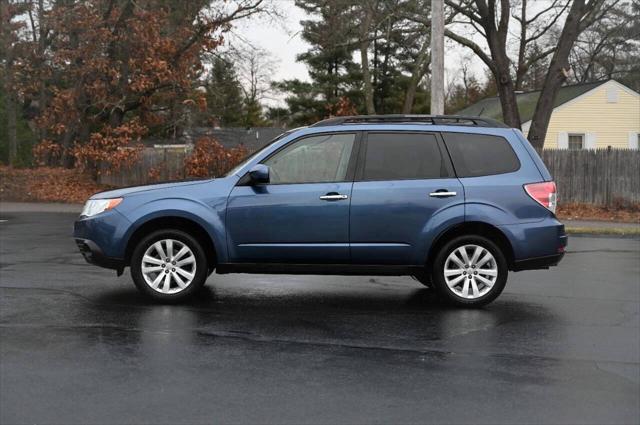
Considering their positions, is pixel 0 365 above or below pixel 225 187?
below

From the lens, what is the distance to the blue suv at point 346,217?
773 cm

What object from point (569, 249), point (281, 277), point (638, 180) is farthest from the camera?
point (638, 180)

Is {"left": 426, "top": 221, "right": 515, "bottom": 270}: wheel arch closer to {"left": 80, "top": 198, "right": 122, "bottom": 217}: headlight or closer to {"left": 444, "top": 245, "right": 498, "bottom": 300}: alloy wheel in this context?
{"left": 444, "top": 245, "right": 498, "bottom": 300}: alloy wheel

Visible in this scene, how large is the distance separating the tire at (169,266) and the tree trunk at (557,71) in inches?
724

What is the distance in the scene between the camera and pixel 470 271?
7.93m

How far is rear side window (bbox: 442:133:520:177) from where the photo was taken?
801 cm

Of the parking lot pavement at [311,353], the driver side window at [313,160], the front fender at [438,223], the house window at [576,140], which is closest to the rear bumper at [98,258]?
Result: the parking lot pavement at [311,353]

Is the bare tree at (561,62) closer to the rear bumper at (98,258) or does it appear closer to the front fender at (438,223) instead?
the front fender at (438,223)

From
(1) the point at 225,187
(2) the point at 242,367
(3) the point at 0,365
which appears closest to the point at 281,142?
(1) the point at 225,187

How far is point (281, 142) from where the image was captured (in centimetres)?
802

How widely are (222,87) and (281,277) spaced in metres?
20.8

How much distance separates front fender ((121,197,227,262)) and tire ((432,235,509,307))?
2.24 meters

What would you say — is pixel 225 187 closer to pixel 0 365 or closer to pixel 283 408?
pixel 0 365

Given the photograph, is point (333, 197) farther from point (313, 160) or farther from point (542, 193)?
point (542, 193)
